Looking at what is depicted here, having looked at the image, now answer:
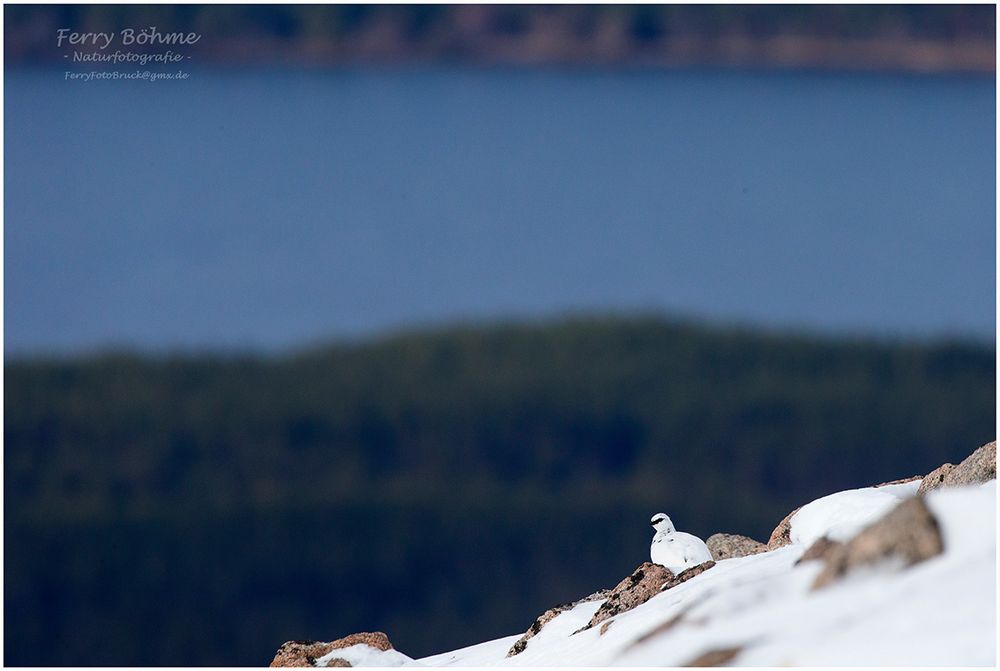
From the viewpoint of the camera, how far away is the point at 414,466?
43.3 metres

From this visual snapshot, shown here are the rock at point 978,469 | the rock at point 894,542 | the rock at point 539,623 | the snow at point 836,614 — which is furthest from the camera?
the rock at point 539,623

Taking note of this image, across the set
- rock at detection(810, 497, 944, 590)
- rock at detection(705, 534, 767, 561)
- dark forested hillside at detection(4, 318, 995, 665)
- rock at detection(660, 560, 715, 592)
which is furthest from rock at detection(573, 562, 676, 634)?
dark forested hillside at detection(4, 318, 995, 665)

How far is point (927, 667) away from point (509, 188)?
56367 millimetres

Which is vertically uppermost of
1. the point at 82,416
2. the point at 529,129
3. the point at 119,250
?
the point at 529,129

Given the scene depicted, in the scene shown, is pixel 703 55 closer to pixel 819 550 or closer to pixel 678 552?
pixel 678 552

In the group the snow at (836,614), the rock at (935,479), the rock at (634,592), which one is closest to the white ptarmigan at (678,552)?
the rock at (634,592)

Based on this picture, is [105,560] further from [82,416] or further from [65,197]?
[65,197]

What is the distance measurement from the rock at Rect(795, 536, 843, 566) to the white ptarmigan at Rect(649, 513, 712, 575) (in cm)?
112

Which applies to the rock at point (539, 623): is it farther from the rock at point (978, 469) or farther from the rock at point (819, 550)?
the rock at point (978, 469)

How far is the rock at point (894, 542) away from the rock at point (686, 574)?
1.18 m

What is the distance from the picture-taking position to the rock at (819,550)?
4.85 metres

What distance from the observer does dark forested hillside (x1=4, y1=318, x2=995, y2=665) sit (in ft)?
111

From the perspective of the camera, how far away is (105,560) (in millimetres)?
36094

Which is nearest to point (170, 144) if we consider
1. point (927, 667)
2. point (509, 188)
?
point (509, 188)
